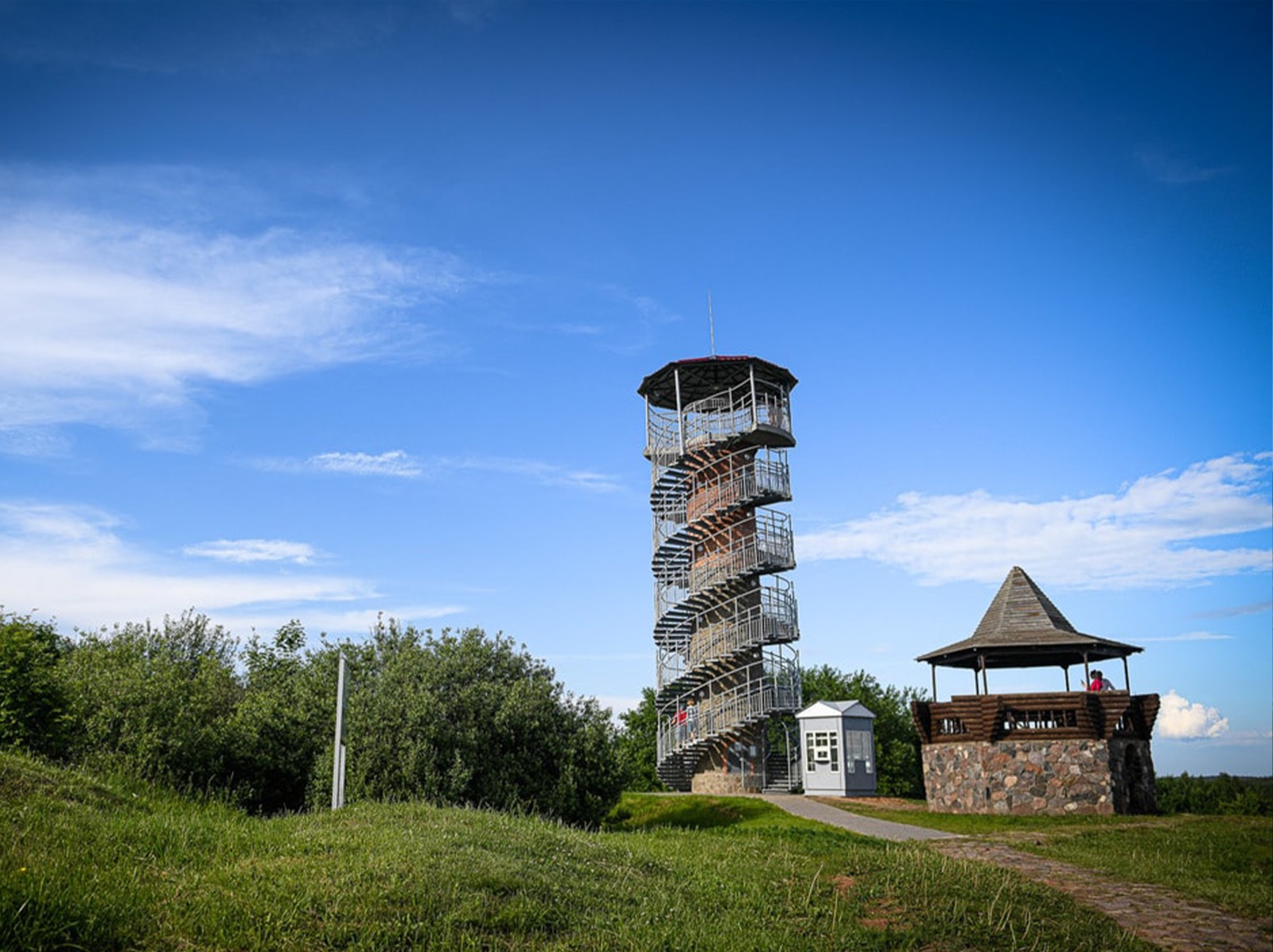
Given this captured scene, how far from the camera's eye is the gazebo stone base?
24125 millimetres

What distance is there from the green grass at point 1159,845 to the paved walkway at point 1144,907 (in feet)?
1.57

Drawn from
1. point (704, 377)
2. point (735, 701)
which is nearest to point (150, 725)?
point (735, 701)

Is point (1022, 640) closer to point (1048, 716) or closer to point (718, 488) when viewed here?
point (1048, 716)

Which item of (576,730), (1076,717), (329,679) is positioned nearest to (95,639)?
(329,679)

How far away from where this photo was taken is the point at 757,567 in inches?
1222

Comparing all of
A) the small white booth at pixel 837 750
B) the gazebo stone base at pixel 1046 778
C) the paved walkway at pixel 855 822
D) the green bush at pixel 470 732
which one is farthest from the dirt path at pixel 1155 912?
the small white booth at pixel 837 750

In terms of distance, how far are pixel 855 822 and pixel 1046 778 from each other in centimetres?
583

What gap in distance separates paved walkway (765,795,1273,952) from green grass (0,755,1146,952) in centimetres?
64

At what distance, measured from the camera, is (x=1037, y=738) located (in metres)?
24.6

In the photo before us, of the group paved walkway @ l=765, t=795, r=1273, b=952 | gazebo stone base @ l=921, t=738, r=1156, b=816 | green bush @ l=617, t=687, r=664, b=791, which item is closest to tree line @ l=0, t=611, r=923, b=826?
paved walkway @ l=765, t=795, r=1273, b=952

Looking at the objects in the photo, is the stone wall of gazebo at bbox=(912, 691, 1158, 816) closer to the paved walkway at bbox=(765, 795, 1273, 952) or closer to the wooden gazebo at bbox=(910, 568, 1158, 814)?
the wooden gazebo at bbox=(910, 568, 1158, 814)

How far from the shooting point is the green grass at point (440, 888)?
757 cm

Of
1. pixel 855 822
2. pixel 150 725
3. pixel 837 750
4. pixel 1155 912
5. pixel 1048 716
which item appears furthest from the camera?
pixel 837 750

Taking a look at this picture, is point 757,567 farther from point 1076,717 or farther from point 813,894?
point 813,894
